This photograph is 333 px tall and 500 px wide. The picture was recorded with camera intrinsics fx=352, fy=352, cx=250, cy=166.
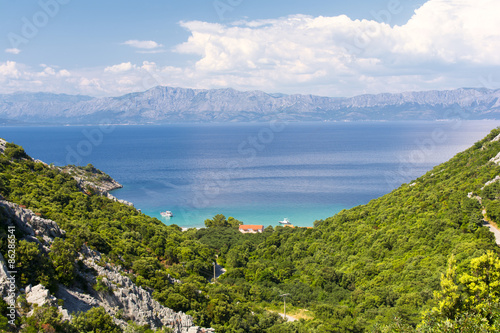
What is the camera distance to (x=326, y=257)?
1623 inches

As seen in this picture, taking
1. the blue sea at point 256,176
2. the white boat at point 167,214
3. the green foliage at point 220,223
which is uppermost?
the blue sea at point 256,176

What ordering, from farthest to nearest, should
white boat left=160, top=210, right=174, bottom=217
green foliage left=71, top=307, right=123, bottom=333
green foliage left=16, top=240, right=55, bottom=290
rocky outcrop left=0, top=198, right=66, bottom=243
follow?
white boat left=160, top=210, right=174, bottom=217
rocky outcrop left=0, top=198, right=66, bottom=243
green foliage left=16, top=240, right=55, bottom=290
green foliage left=71, top=307, right=123, bottom=333

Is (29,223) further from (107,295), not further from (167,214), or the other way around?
(167,214)

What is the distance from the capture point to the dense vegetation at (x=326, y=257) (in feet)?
63.0

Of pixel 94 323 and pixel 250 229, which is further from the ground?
pixel 250 229

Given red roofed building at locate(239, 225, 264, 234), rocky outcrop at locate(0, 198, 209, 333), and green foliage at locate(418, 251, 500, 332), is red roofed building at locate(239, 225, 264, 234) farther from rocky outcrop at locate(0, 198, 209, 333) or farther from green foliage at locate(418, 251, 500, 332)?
green foliage at locate(418, 251, 500, 332)

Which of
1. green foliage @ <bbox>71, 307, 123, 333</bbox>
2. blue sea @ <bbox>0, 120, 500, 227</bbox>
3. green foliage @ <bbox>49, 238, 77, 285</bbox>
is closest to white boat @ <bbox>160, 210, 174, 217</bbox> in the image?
blue sea @ <bbox>0, 120, 500, 227</bbox>

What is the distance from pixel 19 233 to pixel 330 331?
792 inches

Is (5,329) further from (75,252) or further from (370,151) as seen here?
(370,151)

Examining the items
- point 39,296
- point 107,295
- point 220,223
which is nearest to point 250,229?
point 220,223

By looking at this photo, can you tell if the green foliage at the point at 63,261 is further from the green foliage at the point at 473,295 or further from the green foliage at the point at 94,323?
the green foliage at the point at 473,295

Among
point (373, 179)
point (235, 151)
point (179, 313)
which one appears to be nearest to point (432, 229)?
point (179, 313)

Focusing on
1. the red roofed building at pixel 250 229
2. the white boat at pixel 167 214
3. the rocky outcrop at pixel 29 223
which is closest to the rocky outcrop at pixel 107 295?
the rocky outcrop at pixel 29 223

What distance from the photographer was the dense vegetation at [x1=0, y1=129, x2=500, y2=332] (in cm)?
1919
